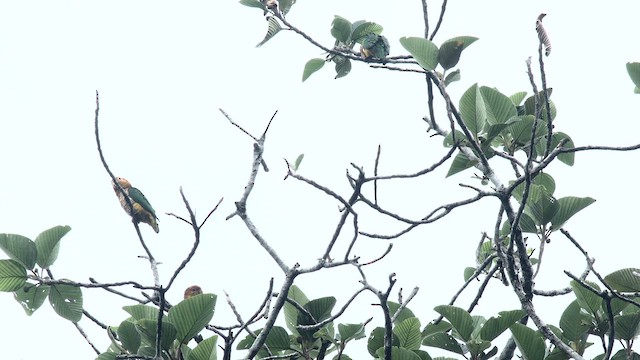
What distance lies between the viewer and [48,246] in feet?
11.4

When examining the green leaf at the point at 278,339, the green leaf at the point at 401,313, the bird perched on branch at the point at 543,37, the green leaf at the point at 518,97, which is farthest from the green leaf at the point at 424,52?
the green leaf at the point at 278,339

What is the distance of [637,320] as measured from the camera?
3.13 meters

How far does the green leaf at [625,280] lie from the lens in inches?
124

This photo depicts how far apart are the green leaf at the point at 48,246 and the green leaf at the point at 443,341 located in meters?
1.82

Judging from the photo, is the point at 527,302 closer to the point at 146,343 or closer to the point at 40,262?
the point at 146,343

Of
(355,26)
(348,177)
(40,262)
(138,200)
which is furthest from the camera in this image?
(138,200)

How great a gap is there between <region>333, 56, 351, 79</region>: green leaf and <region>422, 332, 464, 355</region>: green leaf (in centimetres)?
265

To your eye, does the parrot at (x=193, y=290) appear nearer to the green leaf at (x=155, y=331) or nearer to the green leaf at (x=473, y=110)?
the green leaf at (x=155, y=331)

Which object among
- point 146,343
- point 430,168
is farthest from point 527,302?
point 146,343

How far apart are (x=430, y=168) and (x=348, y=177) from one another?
486mm

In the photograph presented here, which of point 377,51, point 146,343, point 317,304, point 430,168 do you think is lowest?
point 146,343

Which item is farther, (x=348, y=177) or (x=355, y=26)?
(x=355, y=26)

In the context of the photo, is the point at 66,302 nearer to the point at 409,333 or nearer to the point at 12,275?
the point at 12,275

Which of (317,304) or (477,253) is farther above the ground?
(477,253)
